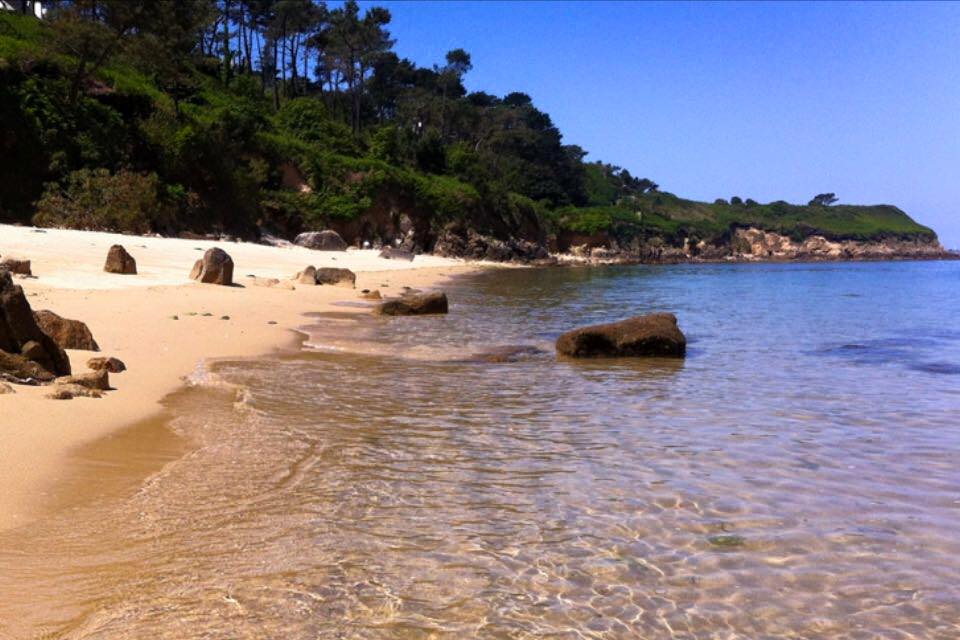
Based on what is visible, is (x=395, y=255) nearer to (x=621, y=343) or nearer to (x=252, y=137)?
(x=252, y=137)

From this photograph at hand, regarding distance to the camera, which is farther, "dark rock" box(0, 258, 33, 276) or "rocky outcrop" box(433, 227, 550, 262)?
"rocky outcrop" box(433, 227, 550, 262)

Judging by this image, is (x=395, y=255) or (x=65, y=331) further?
(x=395, y=255)

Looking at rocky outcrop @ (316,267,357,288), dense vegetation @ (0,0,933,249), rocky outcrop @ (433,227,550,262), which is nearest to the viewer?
rocky outcrop @ (316,267,357,288)

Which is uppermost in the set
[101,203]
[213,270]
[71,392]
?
[101,203]

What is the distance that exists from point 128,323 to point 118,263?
7325 millimetres

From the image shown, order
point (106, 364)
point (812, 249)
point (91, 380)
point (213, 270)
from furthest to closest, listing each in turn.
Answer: point (812, 249)
point (213, 270)
point (106, 364)
point (91, 380)

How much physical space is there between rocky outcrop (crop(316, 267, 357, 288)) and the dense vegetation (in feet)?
34.0

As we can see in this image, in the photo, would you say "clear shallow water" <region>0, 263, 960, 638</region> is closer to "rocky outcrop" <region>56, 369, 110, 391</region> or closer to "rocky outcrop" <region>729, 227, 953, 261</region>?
"rocky outcrop" <region>56, 369, 110, 391</region>

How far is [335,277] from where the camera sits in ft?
79.1

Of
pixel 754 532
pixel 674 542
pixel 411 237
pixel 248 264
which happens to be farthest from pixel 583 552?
pixel 411 237

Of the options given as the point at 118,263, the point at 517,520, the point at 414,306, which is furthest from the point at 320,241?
the point at 517,520

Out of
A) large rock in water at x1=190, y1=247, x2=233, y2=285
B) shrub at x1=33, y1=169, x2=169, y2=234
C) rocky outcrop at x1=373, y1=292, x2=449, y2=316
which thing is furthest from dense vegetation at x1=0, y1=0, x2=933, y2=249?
rocky outcrop at x1=373, y1=292, x2=449, y2=316

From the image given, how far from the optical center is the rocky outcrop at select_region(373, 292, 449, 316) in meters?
17.7

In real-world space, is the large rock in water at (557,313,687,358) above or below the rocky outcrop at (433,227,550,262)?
below
